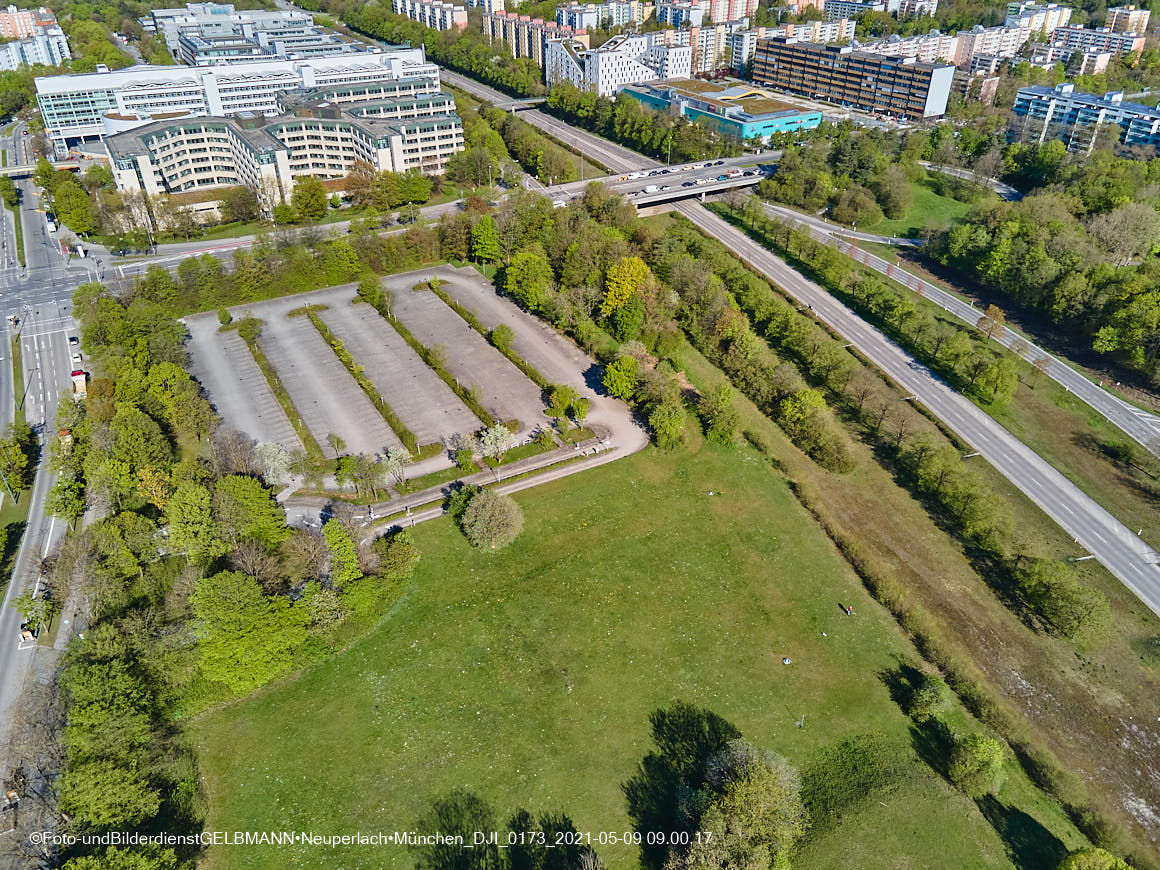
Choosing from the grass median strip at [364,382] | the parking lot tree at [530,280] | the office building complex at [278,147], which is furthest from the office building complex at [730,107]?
the grass median strip at [364,382]

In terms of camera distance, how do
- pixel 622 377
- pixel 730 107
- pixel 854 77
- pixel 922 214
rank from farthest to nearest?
pixel 854 77 < pixel 730 107 < pixel 922 214 < pixel 622 377

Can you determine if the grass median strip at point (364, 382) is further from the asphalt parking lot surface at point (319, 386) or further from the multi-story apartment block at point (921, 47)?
the multi-story apartment block at point (921, 47)

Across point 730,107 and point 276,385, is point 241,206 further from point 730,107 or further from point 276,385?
point 730,107

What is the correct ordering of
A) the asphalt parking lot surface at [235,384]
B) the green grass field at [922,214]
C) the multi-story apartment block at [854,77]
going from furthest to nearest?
the multi-story apartment block at [854,77] → the green grass field at [922,214] → the asphalt parking lot surface at [235,384]

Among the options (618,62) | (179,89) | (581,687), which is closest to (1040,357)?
(581,687)

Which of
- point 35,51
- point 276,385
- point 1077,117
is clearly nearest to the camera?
point 276,385

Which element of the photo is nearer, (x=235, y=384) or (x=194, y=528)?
(x=194, y=528)
